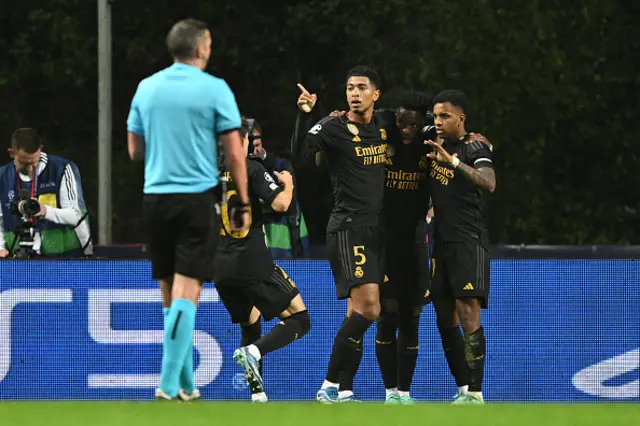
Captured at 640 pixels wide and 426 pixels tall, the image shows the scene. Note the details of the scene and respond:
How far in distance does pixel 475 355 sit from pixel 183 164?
3334 mm

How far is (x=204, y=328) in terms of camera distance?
482 inches

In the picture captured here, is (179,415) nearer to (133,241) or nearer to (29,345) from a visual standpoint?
(29,345)

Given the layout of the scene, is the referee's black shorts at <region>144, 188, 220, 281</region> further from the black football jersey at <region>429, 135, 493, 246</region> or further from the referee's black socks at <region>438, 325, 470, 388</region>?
the referee's black socks at <region>438, 325, 470, 388</region>

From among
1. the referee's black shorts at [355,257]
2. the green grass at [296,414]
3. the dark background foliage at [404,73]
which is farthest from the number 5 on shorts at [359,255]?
the dark background foliage at [404,73]

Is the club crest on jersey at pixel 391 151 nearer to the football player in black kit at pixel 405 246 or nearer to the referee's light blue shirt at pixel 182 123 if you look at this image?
the football player in black kit at pixel 405 246

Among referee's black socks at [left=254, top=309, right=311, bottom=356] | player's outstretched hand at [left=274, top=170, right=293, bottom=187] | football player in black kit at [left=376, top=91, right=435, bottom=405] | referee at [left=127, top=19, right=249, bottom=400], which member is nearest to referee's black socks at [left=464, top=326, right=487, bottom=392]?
football player in black kit at [left=376, top=91, right=435, bottom=405]

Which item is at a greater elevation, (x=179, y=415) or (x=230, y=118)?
(x=230, y=118)

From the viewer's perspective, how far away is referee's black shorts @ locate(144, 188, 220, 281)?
8.38 metres

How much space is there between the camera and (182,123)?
27.1 feet

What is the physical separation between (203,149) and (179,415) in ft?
4.87

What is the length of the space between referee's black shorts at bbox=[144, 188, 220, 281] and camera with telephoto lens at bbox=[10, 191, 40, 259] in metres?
3.87

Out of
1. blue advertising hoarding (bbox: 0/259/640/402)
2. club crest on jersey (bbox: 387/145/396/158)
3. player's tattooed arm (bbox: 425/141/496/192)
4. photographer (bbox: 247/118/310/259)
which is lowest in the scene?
blue advertising hoarding (bbox: 0/259/640/402)

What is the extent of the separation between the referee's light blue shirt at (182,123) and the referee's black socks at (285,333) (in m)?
2.45

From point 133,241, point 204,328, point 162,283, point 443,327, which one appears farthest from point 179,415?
point 133,241
